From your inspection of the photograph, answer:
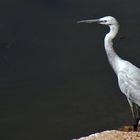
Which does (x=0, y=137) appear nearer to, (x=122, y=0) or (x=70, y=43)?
(x=70, y=43)

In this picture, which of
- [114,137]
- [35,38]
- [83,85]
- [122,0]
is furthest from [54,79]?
[114,137]

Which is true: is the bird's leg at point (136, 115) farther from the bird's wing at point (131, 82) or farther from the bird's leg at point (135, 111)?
the bird's wing at point (131, 82)

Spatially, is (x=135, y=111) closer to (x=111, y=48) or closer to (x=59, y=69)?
(x=111, y=48)

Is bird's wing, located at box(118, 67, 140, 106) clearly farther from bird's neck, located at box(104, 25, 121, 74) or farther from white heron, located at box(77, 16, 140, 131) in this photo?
bird's neck, located at box(104, 25, 121, 74)

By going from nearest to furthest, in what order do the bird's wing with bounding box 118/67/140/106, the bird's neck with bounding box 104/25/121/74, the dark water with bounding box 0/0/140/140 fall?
the bird's wing with bounding box 118/67/140/106 < the bird's neck with bounding box 104/25/121/74 < the dark water with bounding box 0/0/140/140

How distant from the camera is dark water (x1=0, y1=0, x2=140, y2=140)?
11.1 metres

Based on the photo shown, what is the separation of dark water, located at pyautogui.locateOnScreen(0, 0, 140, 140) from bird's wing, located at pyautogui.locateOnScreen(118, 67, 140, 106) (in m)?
2.17

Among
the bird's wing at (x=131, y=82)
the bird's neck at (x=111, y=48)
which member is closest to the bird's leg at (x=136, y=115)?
the bird's wing at (x=131, y=82)

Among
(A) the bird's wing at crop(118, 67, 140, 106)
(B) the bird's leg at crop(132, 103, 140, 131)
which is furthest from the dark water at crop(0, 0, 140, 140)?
(A) the bird's wing at crop(118, 67, 140, 106)

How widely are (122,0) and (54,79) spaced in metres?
3.34

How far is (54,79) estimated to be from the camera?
12.3 metres

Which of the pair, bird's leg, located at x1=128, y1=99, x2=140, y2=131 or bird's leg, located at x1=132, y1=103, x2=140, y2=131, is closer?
bird's leg, located at x1=132, y1=103, x2=140, y2=131

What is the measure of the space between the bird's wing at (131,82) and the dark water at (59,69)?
2168mm

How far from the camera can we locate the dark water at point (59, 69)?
36.5ft
